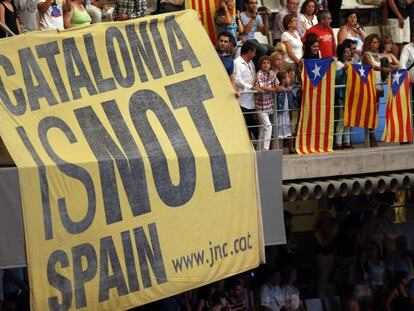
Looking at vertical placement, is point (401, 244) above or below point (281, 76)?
below

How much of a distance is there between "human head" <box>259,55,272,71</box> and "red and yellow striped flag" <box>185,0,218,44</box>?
164 centimetres

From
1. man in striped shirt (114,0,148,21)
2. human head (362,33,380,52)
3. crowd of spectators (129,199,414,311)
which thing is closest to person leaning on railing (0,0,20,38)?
man in striped shirt (114,0,148,21)

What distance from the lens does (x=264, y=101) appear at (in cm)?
2323

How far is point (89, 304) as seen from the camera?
20703 millimetres

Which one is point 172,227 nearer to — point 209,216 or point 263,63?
point 209,216

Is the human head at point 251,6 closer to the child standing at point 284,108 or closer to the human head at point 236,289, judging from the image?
the child standing at point 284,108

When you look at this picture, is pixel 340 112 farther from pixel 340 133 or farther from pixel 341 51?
pixel 341 51

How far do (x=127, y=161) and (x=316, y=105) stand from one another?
12.3ft

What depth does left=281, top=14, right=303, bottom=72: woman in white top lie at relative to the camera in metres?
24.3

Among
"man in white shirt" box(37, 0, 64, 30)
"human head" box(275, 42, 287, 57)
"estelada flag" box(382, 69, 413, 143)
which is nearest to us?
"man in white shirt" box(37, 0, 64, 30)

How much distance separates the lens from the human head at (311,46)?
2417 cm

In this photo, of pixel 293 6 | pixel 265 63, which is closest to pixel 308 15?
pixel 293 6

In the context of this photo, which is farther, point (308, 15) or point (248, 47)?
point (308, 15)

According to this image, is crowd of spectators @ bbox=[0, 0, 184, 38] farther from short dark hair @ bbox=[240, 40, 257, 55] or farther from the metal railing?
the metal railing
